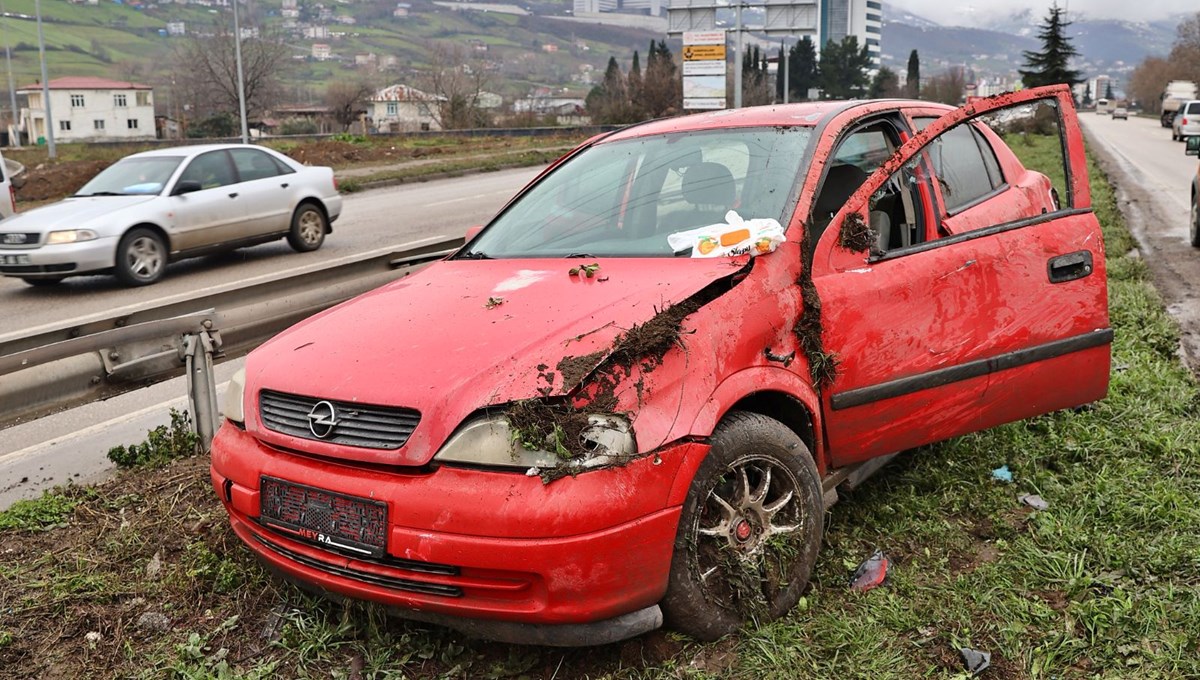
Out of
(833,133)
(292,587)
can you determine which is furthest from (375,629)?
(833,133)

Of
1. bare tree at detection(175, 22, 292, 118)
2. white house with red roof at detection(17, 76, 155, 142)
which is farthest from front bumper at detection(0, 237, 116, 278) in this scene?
white house with red roof at detection(17, 76, 155, 142)

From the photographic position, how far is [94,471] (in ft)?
17.4

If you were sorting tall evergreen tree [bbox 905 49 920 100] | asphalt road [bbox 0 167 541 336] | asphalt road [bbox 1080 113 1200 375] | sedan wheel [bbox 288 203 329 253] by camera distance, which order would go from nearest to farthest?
asphalt road [bbox 1080 113 1200 375], asphalt road [bbox 0 167 541 336], sedan wheel [bbox 288 203 329 253], tall evergreen tree [bbox 905 49 920 100]

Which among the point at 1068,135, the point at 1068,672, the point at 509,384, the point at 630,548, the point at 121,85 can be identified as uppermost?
the point at 121,85

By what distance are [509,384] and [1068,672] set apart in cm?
193

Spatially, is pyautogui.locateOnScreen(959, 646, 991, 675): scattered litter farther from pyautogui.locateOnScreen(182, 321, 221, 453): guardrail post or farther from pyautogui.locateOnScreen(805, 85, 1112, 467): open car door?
pyautogui.locateOnScreen(182, 321, 221, 453): guardrail post

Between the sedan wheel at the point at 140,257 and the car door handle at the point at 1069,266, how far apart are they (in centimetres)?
1016

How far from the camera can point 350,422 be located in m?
3.03

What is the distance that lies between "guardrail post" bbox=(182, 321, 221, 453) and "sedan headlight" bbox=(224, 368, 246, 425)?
1.31 metres

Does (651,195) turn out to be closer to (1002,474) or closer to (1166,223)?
(1002,474)

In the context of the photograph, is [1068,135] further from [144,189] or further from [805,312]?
[144,189]

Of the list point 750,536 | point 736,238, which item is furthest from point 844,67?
point 750,536

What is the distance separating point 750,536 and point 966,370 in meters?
1.38

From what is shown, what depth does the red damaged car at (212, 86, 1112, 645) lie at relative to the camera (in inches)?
112
